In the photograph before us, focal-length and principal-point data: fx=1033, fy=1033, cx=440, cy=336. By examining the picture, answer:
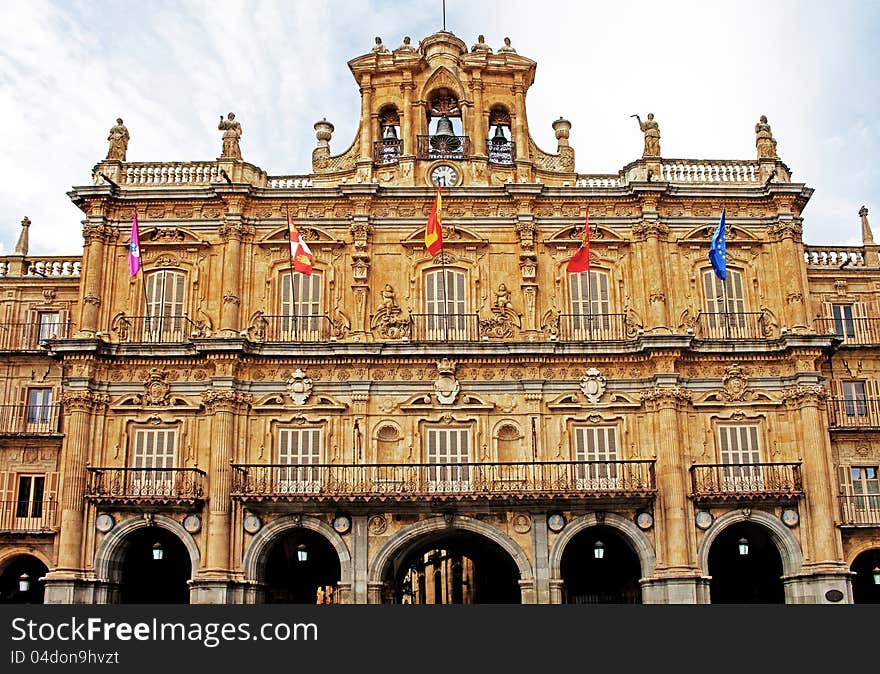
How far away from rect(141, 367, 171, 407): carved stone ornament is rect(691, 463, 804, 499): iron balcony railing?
18.7 m

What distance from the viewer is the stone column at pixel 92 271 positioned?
123ft

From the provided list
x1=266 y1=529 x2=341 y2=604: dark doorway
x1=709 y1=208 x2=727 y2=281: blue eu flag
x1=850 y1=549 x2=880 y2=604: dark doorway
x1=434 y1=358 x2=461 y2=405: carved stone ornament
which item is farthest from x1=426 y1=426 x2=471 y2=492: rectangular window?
x1=850 y1=549 x2=880 y2=604: dark doorway

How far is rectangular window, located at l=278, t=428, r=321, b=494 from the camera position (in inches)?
1415

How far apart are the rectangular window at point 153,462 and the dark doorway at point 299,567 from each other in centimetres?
446

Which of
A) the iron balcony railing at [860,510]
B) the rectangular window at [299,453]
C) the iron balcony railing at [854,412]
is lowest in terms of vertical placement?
the iron balcony railing at [860,510]

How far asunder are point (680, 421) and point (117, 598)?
2049cm

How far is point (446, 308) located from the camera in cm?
3812

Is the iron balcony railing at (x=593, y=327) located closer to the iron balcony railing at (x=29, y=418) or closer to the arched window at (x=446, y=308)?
the arched window at (x=446, y=308)

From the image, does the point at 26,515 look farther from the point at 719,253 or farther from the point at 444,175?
the point at 719,253

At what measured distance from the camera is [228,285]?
37.8m

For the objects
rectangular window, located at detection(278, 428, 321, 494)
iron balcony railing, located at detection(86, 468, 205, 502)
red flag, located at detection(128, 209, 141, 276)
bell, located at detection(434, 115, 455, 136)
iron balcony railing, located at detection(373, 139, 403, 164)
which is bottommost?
iron balcony railing, located at detection(86, 468, 205, 502)

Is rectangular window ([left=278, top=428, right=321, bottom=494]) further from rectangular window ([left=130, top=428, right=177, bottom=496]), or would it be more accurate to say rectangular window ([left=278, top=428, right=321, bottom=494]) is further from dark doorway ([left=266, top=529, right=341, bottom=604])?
rectangular window ([left=130, top=428, right=177, bottom=496])

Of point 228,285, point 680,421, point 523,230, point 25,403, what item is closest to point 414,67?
point 523,230

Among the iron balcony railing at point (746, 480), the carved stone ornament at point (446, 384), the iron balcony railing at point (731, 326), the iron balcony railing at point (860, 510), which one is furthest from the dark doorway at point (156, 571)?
the iron balcony railing at point (860, 510)
